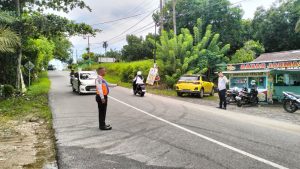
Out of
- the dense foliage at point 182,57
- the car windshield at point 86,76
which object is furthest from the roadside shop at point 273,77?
the car windshield at point 86,76

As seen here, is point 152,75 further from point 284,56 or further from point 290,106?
point 290,106

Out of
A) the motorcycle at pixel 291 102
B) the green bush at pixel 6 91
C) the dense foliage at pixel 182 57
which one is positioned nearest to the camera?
the motorcycle at pixel 291 102

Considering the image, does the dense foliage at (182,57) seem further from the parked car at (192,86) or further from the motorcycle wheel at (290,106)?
the motorcycle wheel at (290,106)

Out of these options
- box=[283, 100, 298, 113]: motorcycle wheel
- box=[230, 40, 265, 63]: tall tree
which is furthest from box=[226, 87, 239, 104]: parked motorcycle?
box=[230, 40, 265, 63]: tall tree

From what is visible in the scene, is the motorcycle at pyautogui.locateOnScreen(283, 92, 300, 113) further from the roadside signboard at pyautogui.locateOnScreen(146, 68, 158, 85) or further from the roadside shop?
the roadside signboard at pyautogui.locateOnScreen(146, 68, 158, 85)

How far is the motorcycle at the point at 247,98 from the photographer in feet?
64.8

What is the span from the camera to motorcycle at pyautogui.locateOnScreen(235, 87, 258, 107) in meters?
19.8

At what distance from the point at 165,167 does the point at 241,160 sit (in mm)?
1495

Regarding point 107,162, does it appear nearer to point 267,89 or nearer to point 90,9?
point 267,89

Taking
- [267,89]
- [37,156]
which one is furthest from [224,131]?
[267,89]

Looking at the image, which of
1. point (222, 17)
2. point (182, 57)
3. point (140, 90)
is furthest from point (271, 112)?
point (222, 17)

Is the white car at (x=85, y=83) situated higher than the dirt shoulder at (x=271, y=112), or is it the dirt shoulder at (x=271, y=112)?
the white car at (x=85, y=83)

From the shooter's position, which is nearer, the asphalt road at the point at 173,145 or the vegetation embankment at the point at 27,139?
the asphalt road at the point at 173,145

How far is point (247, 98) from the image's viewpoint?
20000mm
